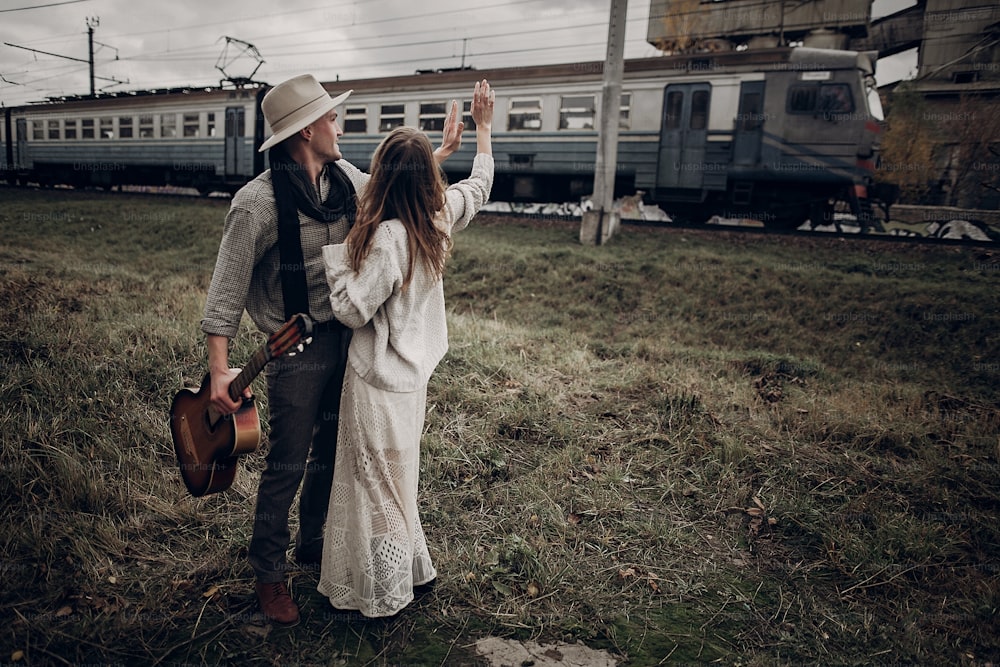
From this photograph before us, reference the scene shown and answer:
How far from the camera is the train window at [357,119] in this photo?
15055 mm

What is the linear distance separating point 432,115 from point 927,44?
25.2 metres

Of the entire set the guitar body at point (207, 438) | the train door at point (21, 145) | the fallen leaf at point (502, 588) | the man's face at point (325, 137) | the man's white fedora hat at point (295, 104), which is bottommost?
the fallen leaf at point (502, 588)

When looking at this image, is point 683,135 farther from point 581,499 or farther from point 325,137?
point 325,137

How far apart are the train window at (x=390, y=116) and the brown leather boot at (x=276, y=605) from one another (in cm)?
1341

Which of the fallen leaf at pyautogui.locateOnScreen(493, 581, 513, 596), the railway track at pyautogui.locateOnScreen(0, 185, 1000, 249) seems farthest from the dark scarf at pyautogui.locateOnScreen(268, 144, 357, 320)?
the railway track at pyautogui.locateOnScreen(0, 185, 1000, 249)

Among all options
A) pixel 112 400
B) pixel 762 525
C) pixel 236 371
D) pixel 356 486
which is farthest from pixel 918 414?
pixel 112 400

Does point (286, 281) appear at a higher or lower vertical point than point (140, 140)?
lower

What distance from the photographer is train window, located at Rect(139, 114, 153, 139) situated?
61.7ft

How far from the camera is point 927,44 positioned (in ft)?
88.1

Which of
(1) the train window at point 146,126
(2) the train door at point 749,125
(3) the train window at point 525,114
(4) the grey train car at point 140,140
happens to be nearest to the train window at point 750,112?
(2) the train door at point 749,125

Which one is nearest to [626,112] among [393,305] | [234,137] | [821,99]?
[821,99]

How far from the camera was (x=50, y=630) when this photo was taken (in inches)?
94.0

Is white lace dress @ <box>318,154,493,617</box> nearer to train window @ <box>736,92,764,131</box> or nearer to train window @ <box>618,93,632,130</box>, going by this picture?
train window @ <box>736,92,764,131</box>

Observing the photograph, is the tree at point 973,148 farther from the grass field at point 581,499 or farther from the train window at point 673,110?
the grass field at point 581,499
